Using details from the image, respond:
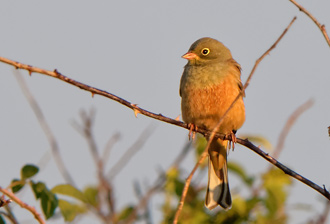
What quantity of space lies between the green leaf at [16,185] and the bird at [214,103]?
1898mm

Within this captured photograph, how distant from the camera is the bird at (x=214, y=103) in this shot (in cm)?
545

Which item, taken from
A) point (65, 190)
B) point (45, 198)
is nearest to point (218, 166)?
point (65, 190)

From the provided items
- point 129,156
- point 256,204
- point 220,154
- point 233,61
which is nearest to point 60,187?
point 129,156

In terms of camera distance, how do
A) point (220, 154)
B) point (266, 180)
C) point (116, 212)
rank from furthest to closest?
point (220, 154)
point (266, 180)
point (116, 212)

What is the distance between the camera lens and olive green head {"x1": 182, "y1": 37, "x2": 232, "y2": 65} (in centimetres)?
624

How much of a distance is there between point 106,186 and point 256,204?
3.93 feet

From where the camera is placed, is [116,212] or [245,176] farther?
[245,176]

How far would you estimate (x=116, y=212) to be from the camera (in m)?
4.51

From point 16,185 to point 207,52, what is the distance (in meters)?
3.33

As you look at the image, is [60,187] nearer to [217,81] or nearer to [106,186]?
[106,186]

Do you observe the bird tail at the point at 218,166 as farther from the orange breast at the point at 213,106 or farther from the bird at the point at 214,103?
the orange breast at the point at 213,106

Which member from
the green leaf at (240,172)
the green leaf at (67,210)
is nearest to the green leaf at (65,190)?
the green leaf at (67,210)

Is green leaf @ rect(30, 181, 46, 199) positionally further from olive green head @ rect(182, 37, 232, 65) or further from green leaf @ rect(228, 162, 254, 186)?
olive green head @ rect(182, 37, 232, 65)

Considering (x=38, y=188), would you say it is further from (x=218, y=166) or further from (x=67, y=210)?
(x=218, y=166)
